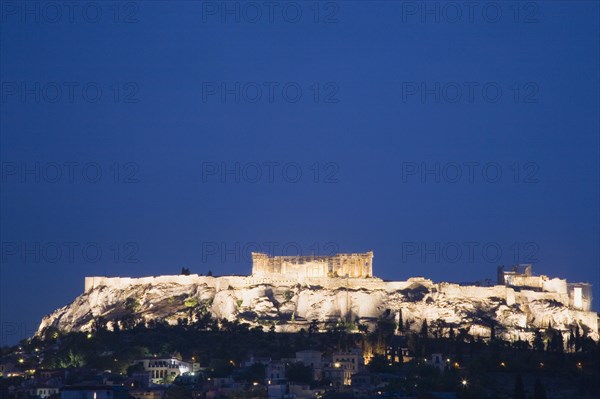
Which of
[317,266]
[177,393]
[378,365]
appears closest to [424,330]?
[378,365]

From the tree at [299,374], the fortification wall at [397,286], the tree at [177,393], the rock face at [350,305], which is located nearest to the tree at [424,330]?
the rock face at [350,305]

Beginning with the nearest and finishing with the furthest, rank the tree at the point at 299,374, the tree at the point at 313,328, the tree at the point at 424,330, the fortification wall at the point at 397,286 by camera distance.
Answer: the tree at the point at 299,374
the tree at the point at 424,330
the tree at the point at 313,328
the fortification wall at the point at 397,286

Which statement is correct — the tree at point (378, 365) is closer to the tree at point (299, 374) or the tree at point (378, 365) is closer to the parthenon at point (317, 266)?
the tree at point (299, 374)

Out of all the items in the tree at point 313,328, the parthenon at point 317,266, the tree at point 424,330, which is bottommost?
the tree at point 424,330

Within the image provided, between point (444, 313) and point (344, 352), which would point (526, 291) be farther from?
point (344, 352)

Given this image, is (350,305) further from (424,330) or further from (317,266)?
(424,330)

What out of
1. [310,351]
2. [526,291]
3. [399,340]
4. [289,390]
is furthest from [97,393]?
[526,291]

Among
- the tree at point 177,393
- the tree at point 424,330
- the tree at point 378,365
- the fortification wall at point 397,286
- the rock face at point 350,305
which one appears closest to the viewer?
the tree at point 177,393
